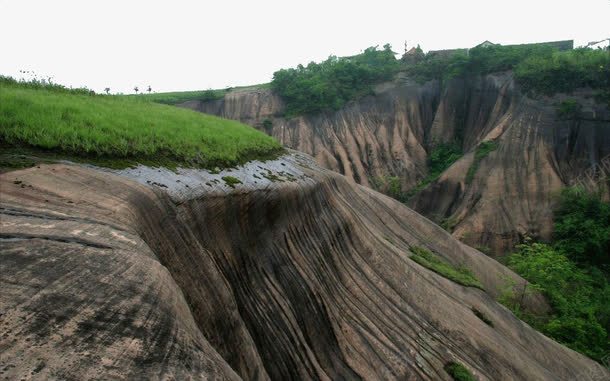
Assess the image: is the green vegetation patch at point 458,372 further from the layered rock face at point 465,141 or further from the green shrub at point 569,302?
the layered rock face at point 465,141

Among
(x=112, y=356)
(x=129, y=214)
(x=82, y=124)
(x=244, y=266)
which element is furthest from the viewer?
(x=244, y=266)

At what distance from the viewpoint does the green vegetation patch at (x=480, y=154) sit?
29906 mm

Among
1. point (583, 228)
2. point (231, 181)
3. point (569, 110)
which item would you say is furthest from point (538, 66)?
point (231, 181)

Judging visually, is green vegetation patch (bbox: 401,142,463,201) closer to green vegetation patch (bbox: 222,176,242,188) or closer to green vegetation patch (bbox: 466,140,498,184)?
green vegetation patch (bbox: 466,140,498,184)

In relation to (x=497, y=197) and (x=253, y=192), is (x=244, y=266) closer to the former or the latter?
(x=253, y=192)

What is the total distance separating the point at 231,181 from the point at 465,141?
33341 mm

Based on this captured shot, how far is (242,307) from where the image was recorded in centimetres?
659

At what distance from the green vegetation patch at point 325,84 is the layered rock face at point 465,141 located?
91 cm

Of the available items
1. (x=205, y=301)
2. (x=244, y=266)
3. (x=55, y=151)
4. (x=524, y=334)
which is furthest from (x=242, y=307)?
(x=524, y=334)

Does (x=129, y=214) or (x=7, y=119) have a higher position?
(x=7, y=119)

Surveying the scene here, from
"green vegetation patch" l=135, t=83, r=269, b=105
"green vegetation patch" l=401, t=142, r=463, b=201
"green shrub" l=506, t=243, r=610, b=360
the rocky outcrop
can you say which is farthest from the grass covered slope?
"green vegetation patch" l=135, t=83, r=269, b=105

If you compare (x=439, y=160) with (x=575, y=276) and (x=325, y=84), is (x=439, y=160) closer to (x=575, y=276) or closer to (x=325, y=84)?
(x=325, y=84)

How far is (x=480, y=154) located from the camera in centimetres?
3041

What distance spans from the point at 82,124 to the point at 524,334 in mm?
12096
